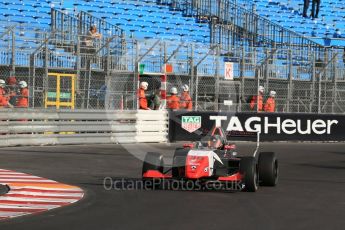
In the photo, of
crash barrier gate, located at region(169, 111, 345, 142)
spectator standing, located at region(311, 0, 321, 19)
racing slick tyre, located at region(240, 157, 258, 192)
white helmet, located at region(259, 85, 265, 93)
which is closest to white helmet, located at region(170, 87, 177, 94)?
crash barrier gate, located at region(169, 111, 345, 142)

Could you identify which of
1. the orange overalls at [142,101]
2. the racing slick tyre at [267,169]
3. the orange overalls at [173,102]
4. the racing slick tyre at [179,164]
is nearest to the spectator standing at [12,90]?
the orange overalls at [142,101]

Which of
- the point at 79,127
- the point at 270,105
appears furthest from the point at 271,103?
the point at 79,127

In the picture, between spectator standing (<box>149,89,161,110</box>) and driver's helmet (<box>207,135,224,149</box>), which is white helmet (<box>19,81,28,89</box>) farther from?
driver's helmet (<box>207,135,224,149</box>)

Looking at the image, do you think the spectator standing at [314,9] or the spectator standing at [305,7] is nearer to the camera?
the spectator standing at [305,7]

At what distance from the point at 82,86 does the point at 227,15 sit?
14.2 m

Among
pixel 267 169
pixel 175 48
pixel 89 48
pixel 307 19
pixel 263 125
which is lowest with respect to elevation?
pixel 263 125

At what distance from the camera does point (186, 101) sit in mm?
23672

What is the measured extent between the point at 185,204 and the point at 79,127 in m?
11.8

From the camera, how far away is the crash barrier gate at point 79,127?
18906mm

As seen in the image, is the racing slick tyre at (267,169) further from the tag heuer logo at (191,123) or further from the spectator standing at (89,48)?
the tag heuer logo at (191,123)

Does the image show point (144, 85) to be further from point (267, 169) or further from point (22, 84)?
point (267, 169)

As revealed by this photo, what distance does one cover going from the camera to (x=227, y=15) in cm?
3350

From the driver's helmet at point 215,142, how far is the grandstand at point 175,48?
395 inches

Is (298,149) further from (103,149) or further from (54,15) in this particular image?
(54,15)
